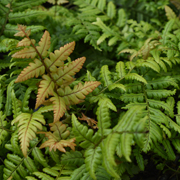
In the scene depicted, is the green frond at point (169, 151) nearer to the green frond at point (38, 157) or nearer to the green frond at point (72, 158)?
the green frond at point (72, 158)

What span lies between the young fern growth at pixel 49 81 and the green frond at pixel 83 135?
0.23ft

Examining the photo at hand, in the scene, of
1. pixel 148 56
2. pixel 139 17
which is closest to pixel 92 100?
pixel 148 56

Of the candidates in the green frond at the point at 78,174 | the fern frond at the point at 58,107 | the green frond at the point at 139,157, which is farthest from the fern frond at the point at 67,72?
the green frond at the point at 139,157

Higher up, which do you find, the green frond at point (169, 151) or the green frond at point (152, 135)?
the green frond at point (152, 135)

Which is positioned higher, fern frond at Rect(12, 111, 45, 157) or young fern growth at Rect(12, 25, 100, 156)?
young fern growth at Rect(12, 25, 100, 156)

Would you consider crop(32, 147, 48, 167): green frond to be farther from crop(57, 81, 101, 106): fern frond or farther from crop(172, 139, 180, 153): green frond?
crop(172, 139, 180, 153): green frond

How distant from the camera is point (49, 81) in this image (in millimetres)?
1527

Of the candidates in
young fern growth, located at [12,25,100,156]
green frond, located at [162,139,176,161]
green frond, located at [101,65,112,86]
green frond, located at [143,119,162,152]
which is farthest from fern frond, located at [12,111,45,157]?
green frond, located at [162,139,176,161]

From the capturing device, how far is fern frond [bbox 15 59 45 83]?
139 centimetres

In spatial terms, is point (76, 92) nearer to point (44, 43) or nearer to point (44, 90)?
point (44, 90)

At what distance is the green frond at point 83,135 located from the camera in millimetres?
1456

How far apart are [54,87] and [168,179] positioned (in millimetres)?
2150

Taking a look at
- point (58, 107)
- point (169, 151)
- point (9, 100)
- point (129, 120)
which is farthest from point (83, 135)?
point (169, 151)

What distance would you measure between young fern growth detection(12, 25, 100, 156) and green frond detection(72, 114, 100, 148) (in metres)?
0.07
